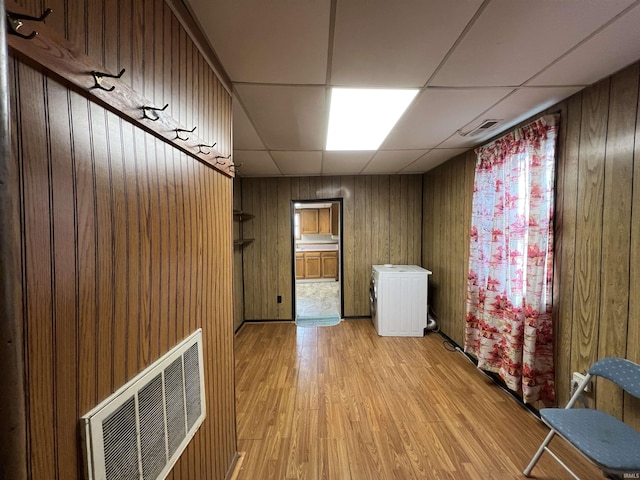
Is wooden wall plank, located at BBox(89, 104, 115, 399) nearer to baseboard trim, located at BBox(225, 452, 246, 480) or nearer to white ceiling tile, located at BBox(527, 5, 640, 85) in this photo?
baseboard trim, located at BBox(225, 452, 246, 480)

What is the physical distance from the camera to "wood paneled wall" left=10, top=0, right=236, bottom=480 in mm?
479

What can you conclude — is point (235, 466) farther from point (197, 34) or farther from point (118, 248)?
point (197, 34)

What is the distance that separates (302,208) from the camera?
22.7 feet

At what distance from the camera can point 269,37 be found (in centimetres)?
108

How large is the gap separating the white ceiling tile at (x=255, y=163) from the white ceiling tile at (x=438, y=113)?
1326 mm

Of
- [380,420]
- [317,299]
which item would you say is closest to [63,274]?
[380,420]

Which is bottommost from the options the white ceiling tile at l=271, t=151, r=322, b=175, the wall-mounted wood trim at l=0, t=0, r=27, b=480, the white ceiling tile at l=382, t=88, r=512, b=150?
the wall-mounted wood trim at l=0, t=0, r=27, b=480

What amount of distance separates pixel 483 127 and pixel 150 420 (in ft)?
8.74

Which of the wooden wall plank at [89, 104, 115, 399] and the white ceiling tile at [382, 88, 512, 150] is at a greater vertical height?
the white ceiling tile at [382, 88, 512, 150]

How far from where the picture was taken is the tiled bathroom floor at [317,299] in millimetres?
4379

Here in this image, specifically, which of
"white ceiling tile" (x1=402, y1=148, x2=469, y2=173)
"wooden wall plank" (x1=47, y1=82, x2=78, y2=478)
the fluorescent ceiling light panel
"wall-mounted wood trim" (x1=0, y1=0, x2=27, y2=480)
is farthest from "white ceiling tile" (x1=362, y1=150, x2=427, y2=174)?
"wall-mounted wood trim" (x1=0, y1=0, x2=27, y2=480)

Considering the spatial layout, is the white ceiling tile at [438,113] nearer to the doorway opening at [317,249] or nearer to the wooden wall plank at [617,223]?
the wooden wall plank at [617,223]

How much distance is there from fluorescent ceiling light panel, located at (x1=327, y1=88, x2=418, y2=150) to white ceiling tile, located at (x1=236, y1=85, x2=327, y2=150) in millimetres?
98

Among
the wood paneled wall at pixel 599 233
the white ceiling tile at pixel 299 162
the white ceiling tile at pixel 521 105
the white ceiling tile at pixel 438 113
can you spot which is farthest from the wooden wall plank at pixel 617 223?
the white ceiling tile at pixel 299 162
